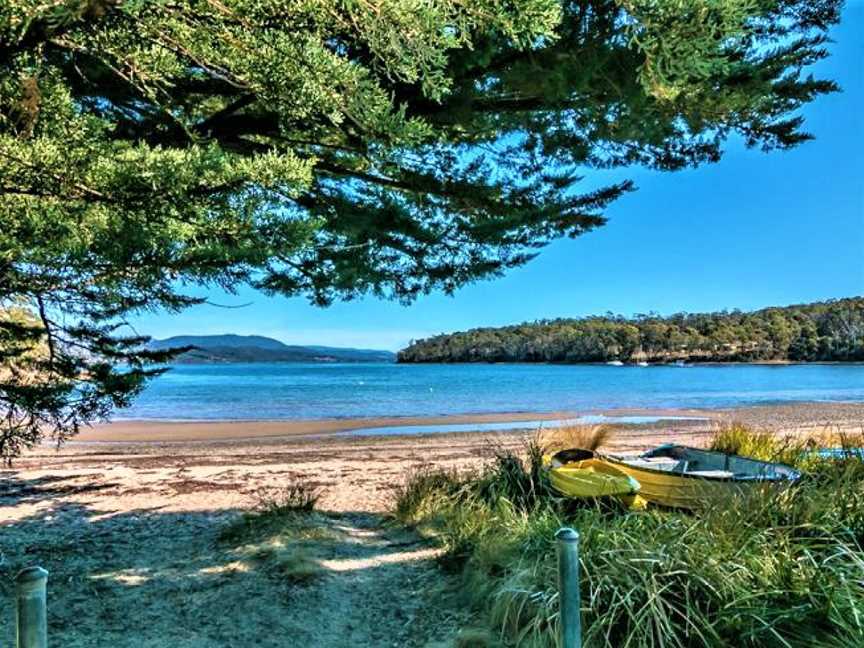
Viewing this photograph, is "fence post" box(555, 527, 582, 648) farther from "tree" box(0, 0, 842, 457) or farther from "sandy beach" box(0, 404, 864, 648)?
"sandy beach" box(0, 404, 864, 648)

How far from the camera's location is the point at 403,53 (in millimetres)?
1904

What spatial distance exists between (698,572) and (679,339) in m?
105

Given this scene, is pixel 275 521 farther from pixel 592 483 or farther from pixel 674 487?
pixel 674 487

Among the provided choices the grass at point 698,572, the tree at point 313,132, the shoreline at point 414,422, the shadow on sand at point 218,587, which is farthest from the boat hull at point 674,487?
the shoreline at point 414,422

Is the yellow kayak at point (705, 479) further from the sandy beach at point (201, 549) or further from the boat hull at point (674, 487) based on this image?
the sandy beach at point (201, 549)

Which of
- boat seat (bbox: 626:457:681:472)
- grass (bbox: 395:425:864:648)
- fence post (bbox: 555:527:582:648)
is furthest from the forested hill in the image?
fence post (bbox: 555:527:582:648)

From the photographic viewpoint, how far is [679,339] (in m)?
99.6

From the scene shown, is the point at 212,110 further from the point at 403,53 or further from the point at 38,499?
the point at 38,499

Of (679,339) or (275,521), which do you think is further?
(679,339)

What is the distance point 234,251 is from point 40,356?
339cm

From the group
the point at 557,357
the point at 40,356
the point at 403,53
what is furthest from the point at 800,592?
the point at 557,357

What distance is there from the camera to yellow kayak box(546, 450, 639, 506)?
4863mm

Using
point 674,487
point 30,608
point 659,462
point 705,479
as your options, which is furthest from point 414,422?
point 30,608

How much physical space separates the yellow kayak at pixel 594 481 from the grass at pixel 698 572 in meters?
0.13
